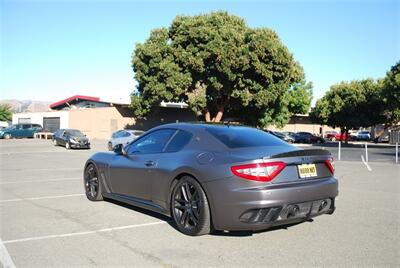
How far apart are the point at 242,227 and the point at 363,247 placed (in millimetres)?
1469

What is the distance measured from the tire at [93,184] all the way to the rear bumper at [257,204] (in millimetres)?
3214

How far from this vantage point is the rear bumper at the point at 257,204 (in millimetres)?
4953

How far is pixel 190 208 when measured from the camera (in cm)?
555

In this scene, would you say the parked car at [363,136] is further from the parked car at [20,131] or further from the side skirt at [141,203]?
the side skirt at [141,203]

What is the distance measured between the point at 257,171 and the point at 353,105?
43.8 metres

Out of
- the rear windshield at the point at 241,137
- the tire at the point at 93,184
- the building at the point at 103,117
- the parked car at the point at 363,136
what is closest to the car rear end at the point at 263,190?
the rear windshield at the point at 241,137

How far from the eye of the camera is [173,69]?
112ft

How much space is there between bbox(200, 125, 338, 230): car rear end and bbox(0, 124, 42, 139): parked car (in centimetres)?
4452

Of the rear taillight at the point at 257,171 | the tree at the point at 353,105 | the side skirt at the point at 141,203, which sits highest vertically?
the tree at the point at 353,105

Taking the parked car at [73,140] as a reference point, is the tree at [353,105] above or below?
above

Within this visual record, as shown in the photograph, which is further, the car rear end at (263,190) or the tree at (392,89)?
the tree at (392,89)

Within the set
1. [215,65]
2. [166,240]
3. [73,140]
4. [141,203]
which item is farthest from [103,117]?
[166,240]

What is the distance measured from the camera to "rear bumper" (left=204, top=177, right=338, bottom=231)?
16.3 ft

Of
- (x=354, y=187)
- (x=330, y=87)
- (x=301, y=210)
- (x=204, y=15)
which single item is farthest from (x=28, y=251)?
(x=330, y=87)
